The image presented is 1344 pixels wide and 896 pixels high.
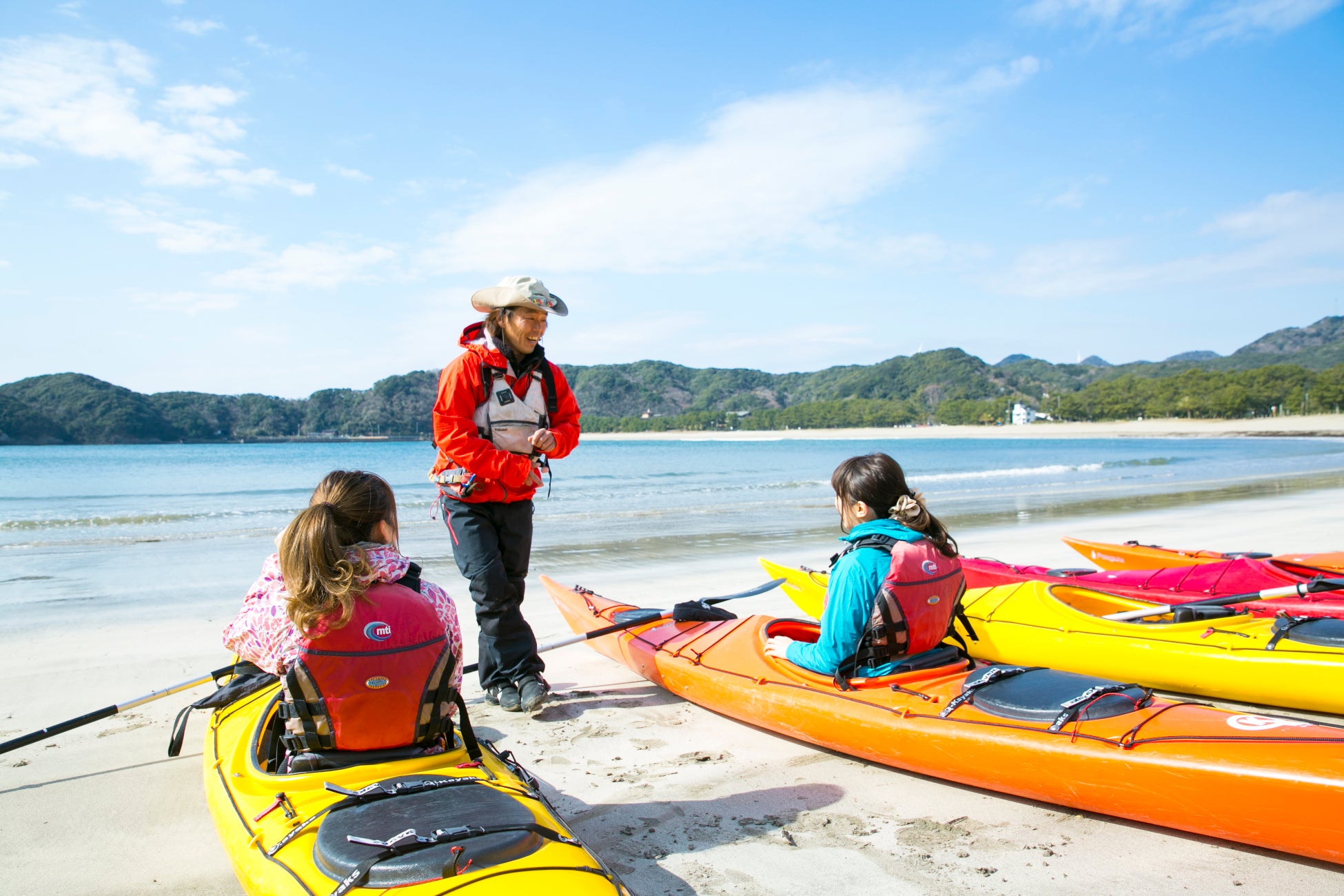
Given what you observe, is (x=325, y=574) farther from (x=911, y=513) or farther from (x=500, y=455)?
(x=911, y=513)

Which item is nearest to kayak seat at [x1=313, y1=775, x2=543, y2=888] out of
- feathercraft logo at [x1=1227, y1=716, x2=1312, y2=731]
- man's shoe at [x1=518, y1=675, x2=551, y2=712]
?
man's shoe at [x1=518, y1=675, x2=551, y2=712]

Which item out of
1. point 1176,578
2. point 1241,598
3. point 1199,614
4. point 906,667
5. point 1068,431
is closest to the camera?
point 906,667

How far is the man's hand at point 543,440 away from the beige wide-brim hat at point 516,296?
2.08 ft

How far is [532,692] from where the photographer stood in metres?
4.14

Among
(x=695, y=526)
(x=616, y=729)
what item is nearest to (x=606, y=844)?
(x=616, y=729)

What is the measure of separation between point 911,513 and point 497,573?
2.06m

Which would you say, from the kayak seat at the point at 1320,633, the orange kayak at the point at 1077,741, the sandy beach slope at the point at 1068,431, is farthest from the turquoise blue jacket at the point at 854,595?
the sandy beach slope at the point at 1068,431

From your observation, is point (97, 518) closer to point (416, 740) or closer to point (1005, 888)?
point (416, 740)

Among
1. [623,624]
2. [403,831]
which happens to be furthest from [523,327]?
[403,831]

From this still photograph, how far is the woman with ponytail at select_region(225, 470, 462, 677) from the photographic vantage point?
211cm

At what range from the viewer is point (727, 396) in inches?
6973

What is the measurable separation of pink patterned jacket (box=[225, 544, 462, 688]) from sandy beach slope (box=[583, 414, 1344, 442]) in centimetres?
7561

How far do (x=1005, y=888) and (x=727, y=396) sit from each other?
176 meters

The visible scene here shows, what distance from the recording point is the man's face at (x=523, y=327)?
4.01 meters
